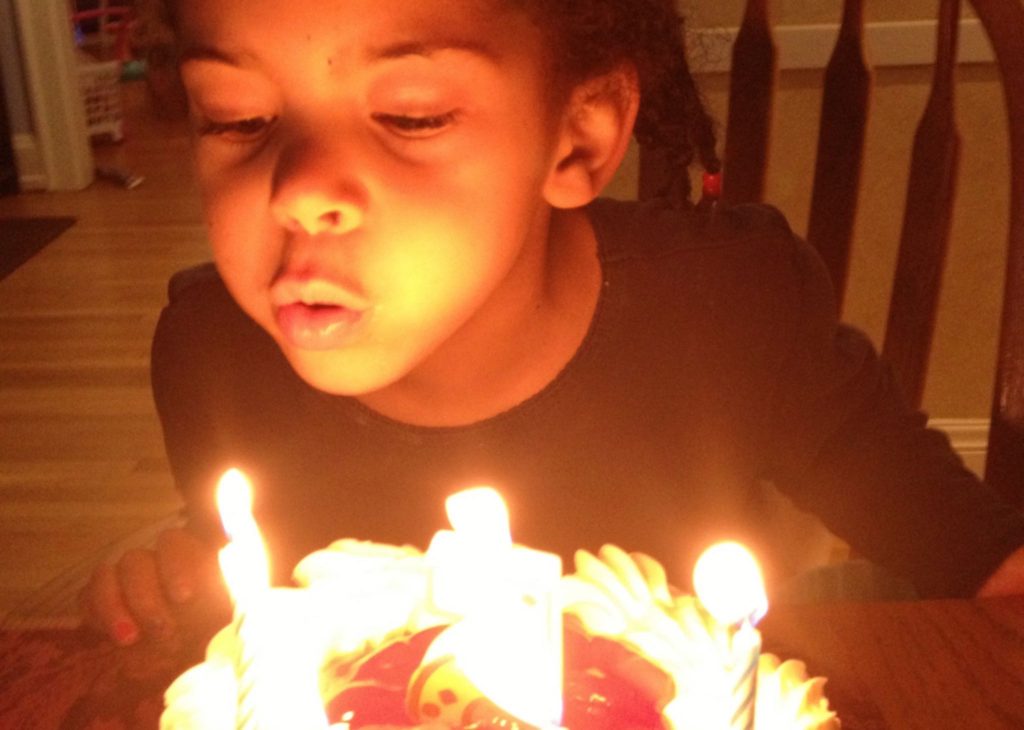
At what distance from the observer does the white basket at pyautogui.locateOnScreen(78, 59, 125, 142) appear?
4.93 metres

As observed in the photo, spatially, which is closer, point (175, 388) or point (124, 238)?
point (175, 388)

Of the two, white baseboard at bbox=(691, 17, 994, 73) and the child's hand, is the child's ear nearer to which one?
the child's hand

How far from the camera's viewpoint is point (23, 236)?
3742 mm

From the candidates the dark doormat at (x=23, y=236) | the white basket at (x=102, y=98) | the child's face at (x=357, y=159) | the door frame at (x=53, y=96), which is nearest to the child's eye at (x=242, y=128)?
the child's face at (x=357, y=159)

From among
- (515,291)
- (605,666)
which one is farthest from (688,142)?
(605,666)

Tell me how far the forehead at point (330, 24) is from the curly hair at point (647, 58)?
2.4 inches

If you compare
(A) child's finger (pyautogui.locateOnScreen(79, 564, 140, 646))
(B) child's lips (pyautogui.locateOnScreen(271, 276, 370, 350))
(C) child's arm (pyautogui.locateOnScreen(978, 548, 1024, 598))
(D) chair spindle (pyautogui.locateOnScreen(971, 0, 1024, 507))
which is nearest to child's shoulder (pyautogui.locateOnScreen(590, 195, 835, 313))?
(D) chair spindle (pyautogui.locateOnScreen(971, 0, 1024, 507))

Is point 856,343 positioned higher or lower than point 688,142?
lower

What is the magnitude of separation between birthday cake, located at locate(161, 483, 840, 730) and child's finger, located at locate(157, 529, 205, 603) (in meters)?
0.18

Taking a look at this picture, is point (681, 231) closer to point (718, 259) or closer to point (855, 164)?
point (718, 259)

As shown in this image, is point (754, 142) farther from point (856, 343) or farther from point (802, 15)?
point (802, 15)

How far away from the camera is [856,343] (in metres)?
0.96

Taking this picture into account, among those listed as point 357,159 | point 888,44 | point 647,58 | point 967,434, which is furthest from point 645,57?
point 967,434

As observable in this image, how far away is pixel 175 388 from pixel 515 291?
34cm
